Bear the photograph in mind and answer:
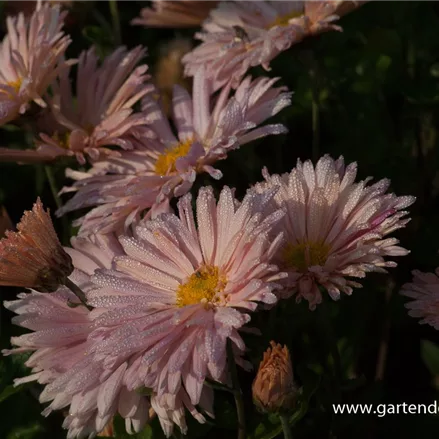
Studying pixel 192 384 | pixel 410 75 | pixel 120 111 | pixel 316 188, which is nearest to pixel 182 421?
pixel 192 384

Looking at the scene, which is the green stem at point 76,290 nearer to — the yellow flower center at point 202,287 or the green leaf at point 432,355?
the yellow flower center at point 202,287

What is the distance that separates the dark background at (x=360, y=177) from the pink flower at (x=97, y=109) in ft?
0.51

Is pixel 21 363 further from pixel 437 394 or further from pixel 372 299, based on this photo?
pixel 437 394

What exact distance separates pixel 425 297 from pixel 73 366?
0.52 metres

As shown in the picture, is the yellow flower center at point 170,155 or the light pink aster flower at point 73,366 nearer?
the light pink aster flower at point 73,366

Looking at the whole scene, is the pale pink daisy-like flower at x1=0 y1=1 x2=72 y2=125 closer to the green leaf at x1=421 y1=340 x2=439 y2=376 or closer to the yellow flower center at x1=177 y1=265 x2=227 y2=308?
the yellow flower center at x1=177 y1=265 x2=227 y2=308

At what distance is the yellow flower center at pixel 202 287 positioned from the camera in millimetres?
1198

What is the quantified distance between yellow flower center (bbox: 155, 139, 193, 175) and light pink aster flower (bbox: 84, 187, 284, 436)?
36 centimetres

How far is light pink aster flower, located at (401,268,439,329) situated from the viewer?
1221mm

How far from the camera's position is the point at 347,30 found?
1.95 m

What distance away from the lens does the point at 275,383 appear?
1135 mm

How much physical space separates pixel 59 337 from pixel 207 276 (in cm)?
23

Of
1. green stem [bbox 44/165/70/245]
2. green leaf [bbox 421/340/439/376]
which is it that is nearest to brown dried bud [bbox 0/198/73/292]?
green stem [bbox 44/165/70/245]

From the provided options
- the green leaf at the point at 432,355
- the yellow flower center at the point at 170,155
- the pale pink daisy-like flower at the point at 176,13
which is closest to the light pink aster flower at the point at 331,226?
the yellow flower center at the point at 170,155
